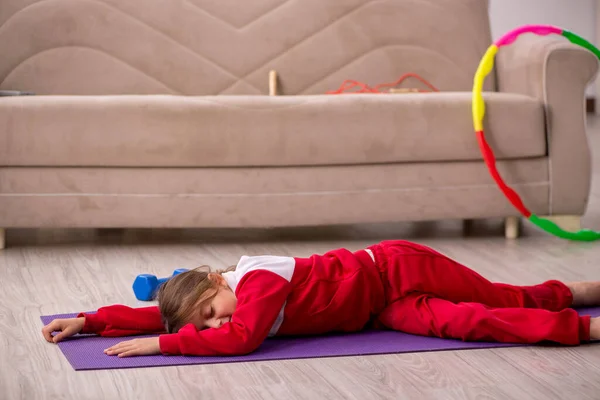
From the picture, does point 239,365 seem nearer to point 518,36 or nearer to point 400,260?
point 400,260

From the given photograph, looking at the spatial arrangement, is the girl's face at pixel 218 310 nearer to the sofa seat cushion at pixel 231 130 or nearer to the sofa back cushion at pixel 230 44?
the sofa seat cushion at pixel 231 130

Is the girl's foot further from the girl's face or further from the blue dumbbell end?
the blue dumbbell end

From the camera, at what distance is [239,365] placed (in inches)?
72.3

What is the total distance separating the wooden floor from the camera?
5.51 ft

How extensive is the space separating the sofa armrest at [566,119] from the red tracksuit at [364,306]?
3.76 ft

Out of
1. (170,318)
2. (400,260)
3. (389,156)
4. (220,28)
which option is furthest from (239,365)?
(220,28)

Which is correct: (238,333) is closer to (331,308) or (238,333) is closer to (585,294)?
(331,308)

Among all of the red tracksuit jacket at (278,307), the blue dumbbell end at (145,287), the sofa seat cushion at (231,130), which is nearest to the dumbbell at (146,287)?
the blue dumbbell end at (145,287)

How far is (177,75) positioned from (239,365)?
2072 millimetres

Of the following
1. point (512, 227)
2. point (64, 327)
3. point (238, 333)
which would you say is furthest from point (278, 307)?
point (512, 227)

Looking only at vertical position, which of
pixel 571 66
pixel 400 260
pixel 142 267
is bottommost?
pixel 142 267

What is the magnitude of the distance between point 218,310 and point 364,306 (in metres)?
0.34

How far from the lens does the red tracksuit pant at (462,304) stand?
192 centimetres

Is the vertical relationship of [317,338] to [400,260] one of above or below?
below
